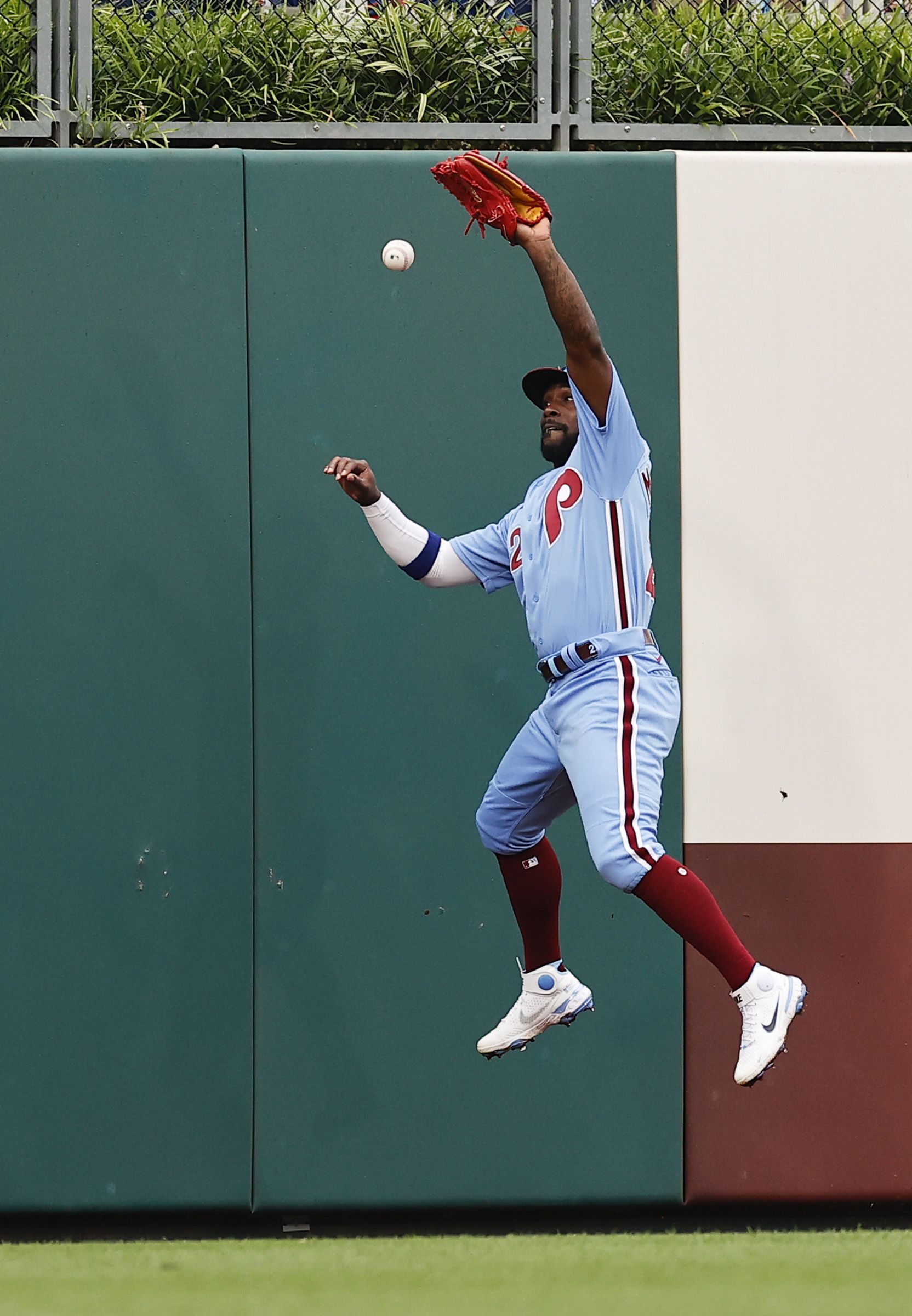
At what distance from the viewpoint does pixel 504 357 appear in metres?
3.51

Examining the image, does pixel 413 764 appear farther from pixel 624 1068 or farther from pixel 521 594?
pixel 624 1068

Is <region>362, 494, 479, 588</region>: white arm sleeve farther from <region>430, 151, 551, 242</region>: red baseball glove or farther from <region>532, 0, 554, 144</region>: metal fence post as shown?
<region>532, 0, 554, 144</region>: metal fence post

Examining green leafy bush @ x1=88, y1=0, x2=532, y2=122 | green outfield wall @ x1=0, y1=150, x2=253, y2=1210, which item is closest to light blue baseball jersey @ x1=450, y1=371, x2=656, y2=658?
green outfield wall @ x1=0, y1=150, x2=253, y2=1210

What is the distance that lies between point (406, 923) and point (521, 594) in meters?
0.94

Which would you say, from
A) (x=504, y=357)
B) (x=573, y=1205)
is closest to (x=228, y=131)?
(x=504, y=357)

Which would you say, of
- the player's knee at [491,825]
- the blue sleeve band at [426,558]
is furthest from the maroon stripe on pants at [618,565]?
the player's knee at [491,825]

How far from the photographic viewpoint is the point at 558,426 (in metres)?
3.47

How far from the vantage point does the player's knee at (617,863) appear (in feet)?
10.5

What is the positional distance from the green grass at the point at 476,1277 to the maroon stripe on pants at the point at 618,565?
1.61 m

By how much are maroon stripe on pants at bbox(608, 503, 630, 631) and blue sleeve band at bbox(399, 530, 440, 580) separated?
1.56ft

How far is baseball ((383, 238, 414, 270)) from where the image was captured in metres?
3.46

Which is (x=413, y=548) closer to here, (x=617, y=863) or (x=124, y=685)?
(x=124, y=685)

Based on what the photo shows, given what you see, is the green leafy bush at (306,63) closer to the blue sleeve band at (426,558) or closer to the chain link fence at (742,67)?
the chain link fence at (742,67)

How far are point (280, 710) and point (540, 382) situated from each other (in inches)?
44.7
